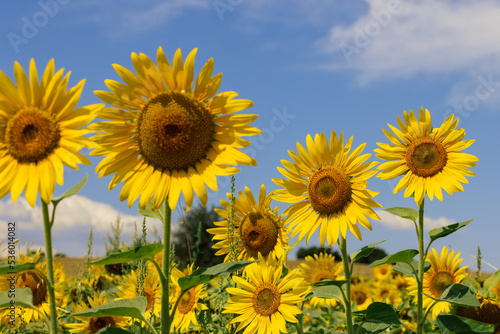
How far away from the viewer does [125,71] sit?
2.87 m

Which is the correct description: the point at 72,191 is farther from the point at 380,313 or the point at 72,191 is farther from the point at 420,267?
the point at 420,267

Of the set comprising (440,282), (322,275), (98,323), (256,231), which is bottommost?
(98,323)

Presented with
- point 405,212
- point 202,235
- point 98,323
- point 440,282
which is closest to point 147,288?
point 98,323

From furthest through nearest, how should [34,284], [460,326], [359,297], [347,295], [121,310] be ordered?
[359,297] < [34,284] < [460,326] < [347,295] < [121,310]

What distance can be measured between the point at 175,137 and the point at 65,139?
23.4 inches

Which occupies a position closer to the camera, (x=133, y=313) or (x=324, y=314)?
(x=133, y=313)

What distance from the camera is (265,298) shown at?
4297mm

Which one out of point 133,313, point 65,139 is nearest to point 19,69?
point 65,139

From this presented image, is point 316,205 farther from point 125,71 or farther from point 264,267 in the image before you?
point 125,71

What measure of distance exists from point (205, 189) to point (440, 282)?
3.81 m

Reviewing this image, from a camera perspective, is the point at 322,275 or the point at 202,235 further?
the point at 202,235

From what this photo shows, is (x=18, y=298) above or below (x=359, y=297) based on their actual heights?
above

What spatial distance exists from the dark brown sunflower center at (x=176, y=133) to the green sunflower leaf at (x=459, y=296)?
7.72ft

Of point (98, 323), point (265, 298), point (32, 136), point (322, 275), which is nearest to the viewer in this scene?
point (32, 136)
